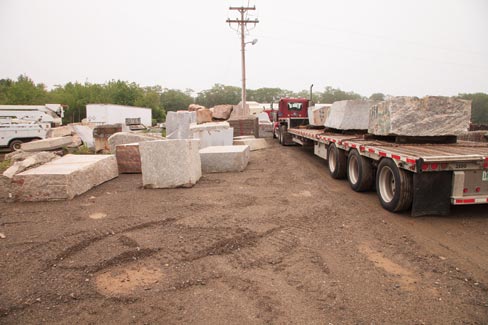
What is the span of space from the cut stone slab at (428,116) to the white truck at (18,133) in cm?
1755

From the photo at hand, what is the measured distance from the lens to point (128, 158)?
9.17 metres

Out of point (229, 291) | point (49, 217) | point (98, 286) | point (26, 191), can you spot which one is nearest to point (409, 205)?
point (229, 291)

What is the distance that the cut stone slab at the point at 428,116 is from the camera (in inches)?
251

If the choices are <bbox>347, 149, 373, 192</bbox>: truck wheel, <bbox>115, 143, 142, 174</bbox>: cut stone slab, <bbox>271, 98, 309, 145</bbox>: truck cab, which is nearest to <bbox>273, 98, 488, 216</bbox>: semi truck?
<bbox>347, 149, 373, 192</bbox>: truck wheel

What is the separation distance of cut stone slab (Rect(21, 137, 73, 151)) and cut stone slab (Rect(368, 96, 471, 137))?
1358 centimetres

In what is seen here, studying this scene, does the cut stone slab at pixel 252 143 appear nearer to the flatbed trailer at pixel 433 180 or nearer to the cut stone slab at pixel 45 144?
the cut stone slab at pixel 45 144

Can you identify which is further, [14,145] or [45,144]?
[14,145]

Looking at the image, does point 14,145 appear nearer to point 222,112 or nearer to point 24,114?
point 24,114

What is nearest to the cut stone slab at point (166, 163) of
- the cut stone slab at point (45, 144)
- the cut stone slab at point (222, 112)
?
the cut stone slab at point (45, 144)

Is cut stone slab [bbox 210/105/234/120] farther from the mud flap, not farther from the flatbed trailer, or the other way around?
the mud flap

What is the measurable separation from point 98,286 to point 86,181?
14.6ft

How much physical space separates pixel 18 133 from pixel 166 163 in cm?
1378

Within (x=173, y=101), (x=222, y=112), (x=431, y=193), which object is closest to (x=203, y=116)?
(x=222, y=112)

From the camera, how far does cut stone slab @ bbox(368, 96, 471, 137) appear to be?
251 inches
